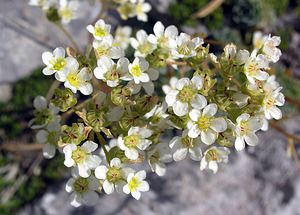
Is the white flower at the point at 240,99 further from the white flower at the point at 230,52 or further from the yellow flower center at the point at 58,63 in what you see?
the yellow flower center at the point at 58,63

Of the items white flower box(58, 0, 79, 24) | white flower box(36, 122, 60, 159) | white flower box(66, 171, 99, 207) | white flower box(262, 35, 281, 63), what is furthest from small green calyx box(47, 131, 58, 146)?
white flower box(262, 35, 281, 63)

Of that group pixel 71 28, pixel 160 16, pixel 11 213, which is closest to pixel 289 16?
pixel 160 16

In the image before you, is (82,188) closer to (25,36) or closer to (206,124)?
(206,124)

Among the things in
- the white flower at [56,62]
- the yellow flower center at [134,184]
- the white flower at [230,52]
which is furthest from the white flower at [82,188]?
the white flower at [230,52]

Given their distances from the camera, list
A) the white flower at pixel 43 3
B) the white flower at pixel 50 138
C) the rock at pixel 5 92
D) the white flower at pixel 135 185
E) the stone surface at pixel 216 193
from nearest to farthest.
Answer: the white flower at pixel 135 185 < the white flower at pixel 50 138 < the white flower at pixel 43 3 < the stone surface at pixel 216 193 < the rock at pixel 5 92

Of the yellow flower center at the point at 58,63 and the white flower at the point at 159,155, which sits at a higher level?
the yellow flower center at the point at 58,63

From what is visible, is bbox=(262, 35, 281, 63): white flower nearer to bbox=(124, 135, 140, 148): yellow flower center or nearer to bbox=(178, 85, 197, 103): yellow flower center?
bbox=(178, 85, 197, 103): yellow flower center

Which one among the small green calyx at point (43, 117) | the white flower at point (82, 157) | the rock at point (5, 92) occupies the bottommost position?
the rock at point (5, 92)
